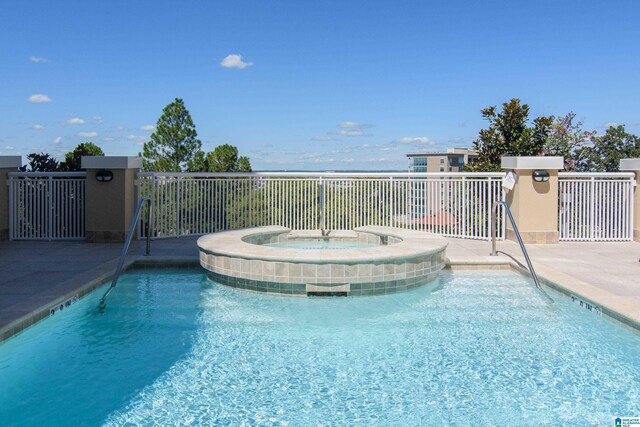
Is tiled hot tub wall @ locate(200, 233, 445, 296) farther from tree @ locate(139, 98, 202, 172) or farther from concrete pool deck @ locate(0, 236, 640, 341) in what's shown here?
tree @ locate(139, 98, 202, 172)

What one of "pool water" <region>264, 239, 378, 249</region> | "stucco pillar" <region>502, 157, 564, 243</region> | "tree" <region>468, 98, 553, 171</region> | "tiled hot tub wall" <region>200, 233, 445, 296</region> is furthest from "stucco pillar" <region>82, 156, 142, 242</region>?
"tree" <region>468, 98, 553, 171</region>

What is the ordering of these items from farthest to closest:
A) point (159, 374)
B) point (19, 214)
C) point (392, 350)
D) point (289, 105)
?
point (289, 105), point (19, 214), point (392, 350), point (159, 374)

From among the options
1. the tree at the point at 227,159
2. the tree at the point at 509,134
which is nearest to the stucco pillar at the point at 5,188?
the tree at the point at 509,134

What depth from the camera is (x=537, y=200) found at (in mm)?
9836

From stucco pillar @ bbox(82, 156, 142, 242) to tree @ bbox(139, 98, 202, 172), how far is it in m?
15.4

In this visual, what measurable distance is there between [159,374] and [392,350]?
6.15 feet

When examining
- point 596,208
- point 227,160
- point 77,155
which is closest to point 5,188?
point 77,155

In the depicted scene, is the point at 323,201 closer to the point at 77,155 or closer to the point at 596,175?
the point at 596,175

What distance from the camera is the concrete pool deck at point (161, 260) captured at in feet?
17.1

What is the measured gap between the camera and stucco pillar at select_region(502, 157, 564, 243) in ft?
32.1

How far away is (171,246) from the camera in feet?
30.6

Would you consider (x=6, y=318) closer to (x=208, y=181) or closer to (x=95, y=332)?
(x=95, y=332)

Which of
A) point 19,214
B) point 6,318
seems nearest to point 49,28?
point 19,214

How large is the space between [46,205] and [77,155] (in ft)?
20.1
